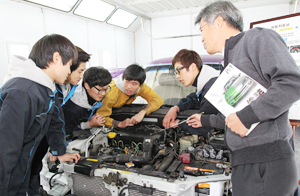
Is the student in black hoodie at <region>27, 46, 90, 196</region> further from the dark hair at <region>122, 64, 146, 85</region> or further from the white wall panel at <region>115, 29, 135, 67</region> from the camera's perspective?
the white wall panel at <region>115, 29, 135, 67</region>

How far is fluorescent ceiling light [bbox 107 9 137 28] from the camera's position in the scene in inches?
215

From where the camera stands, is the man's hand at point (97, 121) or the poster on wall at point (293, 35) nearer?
the man's hand at point (97, 121)

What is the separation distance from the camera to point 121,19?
19.2 feet

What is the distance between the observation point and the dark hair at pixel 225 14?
1.13 meters

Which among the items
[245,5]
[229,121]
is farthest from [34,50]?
[245,5]

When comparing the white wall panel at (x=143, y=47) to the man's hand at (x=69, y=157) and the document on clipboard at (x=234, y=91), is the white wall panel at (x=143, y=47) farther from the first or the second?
the document on clipboard at (x=234, y=91)

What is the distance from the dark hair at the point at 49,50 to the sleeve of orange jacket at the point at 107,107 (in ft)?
2.97

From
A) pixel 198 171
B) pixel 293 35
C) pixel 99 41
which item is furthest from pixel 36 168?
pixel 99 41

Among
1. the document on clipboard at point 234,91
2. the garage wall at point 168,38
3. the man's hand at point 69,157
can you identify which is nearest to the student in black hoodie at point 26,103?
the man's hand at point 69,157

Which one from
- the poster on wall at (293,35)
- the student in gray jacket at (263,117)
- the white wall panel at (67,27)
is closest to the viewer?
the student in gray jacket at (263,117)

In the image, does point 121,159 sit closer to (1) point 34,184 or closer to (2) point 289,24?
(1) point 34,184

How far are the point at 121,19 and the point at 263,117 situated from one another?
5.70m

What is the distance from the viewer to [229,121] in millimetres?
976

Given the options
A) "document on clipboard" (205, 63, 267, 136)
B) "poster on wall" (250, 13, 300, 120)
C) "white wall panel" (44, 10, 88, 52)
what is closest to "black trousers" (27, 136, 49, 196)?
"document on clipboard" (205, 63, 267, 136)
